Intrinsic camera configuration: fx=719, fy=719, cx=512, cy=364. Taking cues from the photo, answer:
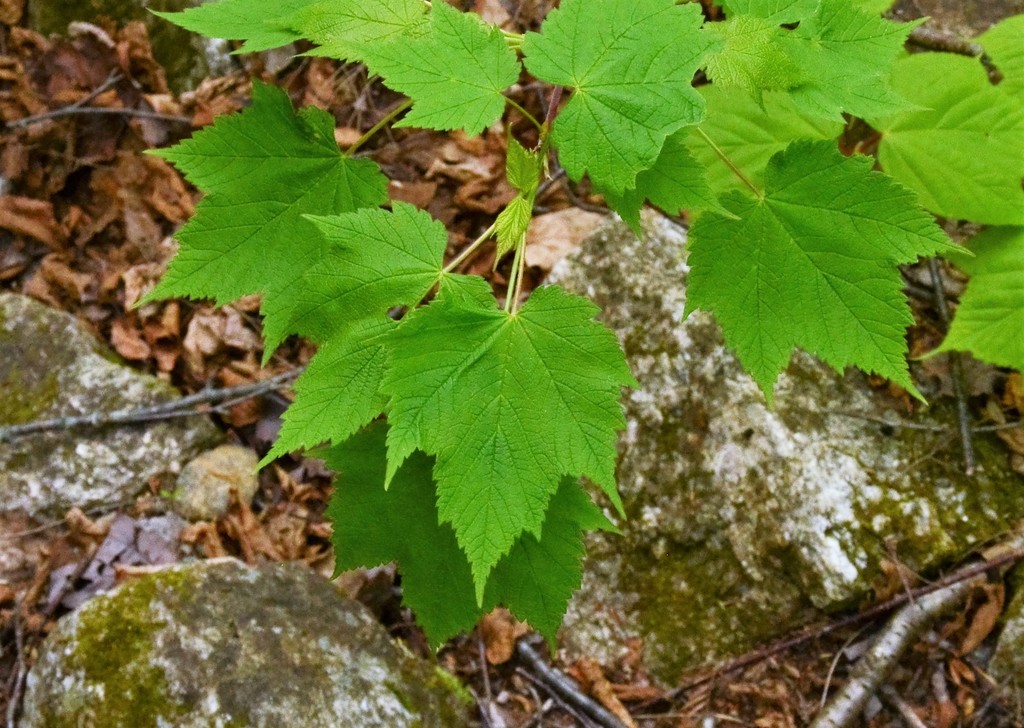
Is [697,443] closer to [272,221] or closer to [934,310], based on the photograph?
[934,310]

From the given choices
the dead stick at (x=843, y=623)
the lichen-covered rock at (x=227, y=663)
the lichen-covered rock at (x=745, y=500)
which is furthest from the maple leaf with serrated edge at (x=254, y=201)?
the dead stick at (x=843, y=623)

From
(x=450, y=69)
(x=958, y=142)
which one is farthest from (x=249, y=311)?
(x=958, y=142)

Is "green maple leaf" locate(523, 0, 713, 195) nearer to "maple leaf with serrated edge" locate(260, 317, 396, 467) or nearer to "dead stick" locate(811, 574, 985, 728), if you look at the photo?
"maple leaf with serrated edge" locate(260, 317, 396, 467)

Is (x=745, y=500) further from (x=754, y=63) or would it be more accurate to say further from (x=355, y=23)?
(x=355, y=23)

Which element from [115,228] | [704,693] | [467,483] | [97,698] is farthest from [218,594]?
[115,228]

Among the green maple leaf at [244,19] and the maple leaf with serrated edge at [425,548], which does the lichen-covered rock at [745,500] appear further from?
the green maple leaf at [244,19]

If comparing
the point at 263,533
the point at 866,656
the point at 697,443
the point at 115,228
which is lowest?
the point at 263,533

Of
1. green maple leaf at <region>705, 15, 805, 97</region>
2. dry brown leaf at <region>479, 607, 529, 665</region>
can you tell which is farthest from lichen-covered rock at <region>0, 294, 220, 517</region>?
green maple leaf at <region>705, 15, 805, 97</region>
